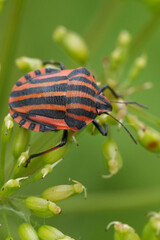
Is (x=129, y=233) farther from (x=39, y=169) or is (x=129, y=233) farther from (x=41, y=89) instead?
(x=41, y=89)

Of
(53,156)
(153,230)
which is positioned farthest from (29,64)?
(153,230)

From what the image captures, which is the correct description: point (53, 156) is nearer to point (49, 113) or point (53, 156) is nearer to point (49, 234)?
point (49, 113)

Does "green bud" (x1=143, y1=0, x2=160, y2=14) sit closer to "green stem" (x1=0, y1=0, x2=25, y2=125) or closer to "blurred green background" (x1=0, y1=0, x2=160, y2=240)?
"blurred green background" (x1=0, y1=0, x2=160, y2=240)

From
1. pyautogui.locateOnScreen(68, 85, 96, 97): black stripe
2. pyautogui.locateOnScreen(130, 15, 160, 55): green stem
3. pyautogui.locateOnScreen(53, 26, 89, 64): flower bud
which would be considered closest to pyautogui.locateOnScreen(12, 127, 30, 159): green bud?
pyautogui.locateOnScreen(68, 85, 96, 97): black stripe

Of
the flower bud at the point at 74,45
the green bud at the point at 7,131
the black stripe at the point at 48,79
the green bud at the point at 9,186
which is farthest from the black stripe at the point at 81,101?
the flower bud at the point at 74,45

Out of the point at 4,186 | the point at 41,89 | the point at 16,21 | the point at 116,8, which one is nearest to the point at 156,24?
the point at 116,8
